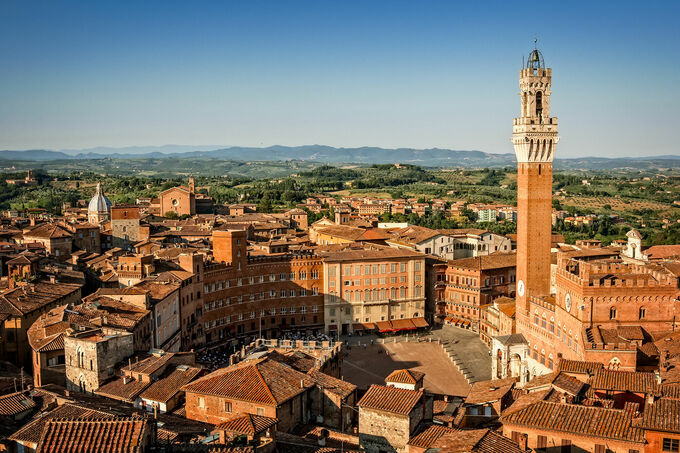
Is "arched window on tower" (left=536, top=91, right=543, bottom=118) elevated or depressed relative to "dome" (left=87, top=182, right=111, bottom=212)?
elevated

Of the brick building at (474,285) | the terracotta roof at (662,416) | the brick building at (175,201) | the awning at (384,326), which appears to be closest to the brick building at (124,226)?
the awning at (384,326)

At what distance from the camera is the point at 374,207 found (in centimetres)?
15512

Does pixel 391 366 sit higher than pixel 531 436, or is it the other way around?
pixel 531 436

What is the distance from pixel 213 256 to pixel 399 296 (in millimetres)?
20154

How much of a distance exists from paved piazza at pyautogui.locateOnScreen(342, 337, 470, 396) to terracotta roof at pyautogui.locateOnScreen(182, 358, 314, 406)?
740 inches

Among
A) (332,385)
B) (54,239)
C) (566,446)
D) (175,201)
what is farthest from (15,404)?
(175,201)

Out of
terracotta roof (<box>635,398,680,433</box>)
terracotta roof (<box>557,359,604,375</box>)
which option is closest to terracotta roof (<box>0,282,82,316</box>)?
terracotta roof (<box>557,359,604,375</box>)

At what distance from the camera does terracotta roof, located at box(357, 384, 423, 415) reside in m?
26.1

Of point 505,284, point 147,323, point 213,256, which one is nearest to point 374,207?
point 505,284

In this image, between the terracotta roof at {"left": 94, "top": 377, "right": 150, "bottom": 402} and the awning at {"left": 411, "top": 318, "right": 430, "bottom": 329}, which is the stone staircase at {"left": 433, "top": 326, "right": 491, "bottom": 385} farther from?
the terracotta roof at {"left": 94, "top": 377, "right": 150, "bottom": 402}

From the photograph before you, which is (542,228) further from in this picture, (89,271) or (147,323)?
(89,271)

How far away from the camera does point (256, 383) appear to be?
30.0m

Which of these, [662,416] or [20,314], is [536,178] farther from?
[20,314]

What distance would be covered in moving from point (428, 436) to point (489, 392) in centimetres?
1096
